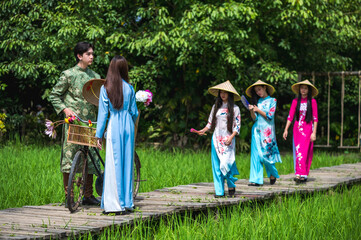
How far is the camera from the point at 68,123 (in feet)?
18.2

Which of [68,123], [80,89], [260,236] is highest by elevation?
[80,89]

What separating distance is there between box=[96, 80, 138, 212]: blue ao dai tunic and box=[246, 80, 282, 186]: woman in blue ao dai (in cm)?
300

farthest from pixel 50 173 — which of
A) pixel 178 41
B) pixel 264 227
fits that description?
pixel 178 41

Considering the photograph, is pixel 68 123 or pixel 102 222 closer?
pixel 102 222

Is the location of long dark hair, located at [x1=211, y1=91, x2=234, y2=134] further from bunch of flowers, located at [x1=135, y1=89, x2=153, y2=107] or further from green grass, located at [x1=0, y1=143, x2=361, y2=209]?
green grass, located at [x1=0, y1=143, x2=361, y2=209]

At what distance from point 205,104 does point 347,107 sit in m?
6.08

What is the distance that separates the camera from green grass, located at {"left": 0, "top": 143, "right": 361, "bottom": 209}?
22.6 ft

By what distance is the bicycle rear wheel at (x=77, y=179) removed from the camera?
546 centimetres

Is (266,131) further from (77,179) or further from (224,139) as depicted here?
(77,179)

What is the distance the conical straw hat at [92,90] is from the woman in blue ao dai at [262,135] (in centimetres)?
293

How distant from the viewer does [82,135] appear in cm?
552

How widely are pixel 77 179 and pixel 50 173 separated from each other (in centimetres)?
289

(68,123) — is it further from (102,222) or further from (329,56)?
(329,56)

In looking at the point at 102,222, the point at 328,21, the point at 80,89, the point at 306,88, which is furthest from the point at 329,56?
the point at 102,222
